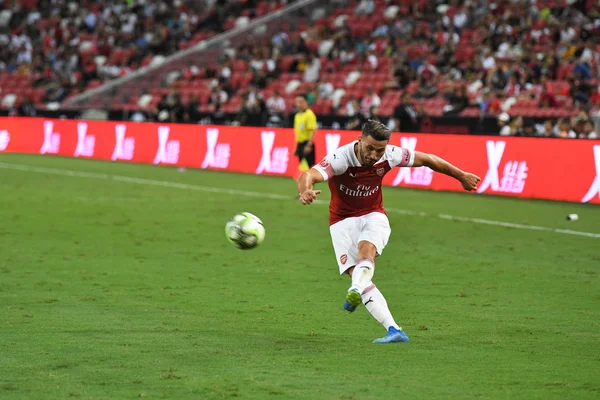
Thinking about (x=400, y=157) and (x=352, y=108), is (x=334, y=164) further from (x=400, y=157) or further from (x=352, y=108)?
(x=352, y=108)

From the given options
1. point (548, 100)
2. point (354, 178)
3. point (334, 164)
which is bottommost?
point (354, 178)

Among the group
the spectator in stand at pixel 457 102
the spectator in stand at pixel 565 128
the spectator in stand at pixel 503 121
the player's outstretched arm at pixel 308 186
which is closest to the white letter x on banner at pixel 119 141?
the spectator in stand at pixel 457 102

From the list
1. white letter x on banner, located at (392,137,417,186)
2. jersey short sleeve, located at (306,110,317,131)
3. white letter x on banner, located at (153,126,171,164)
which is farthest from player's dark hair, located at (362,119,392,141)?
white letter x on banner, located at (153,126,171,164)

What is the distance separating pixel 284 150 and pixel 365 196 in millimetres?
19092

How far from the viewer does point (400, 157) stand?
8953mm

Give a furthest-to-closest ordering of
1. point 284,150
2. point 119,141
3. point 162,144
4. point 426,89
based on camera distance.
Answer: point 119,141
point 162,144
point 426,89
point 284,150

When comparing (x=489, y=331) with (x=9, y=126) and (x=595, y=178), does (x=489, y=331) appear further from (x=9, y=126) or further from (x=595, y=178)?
(x=9, y=126)

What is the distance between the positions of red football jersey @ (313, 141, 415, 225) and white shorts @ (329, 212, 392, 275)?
0.07m

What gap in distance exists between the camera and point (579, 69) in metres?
27.7

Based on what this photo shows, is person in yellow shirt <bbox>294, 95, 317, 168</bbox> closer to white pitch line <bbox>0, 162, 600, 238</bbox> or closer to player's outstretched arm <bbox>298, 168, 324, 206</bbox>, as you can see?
white pitch line <bbox>0, 162, 600, 238</bbox>

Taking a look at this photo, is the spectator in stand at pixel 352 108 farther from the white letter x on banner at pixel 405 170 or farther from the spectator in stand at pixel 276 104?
the white letter x on banner at pixel 405 170

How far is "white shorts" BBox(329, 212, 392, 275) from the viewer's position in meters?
8.88

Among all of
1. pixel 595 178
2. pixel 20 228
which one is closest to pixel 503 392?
pixel 20 228

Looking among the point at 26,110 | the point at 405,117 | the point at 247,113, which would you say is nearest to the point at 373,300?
the point at 405,117
